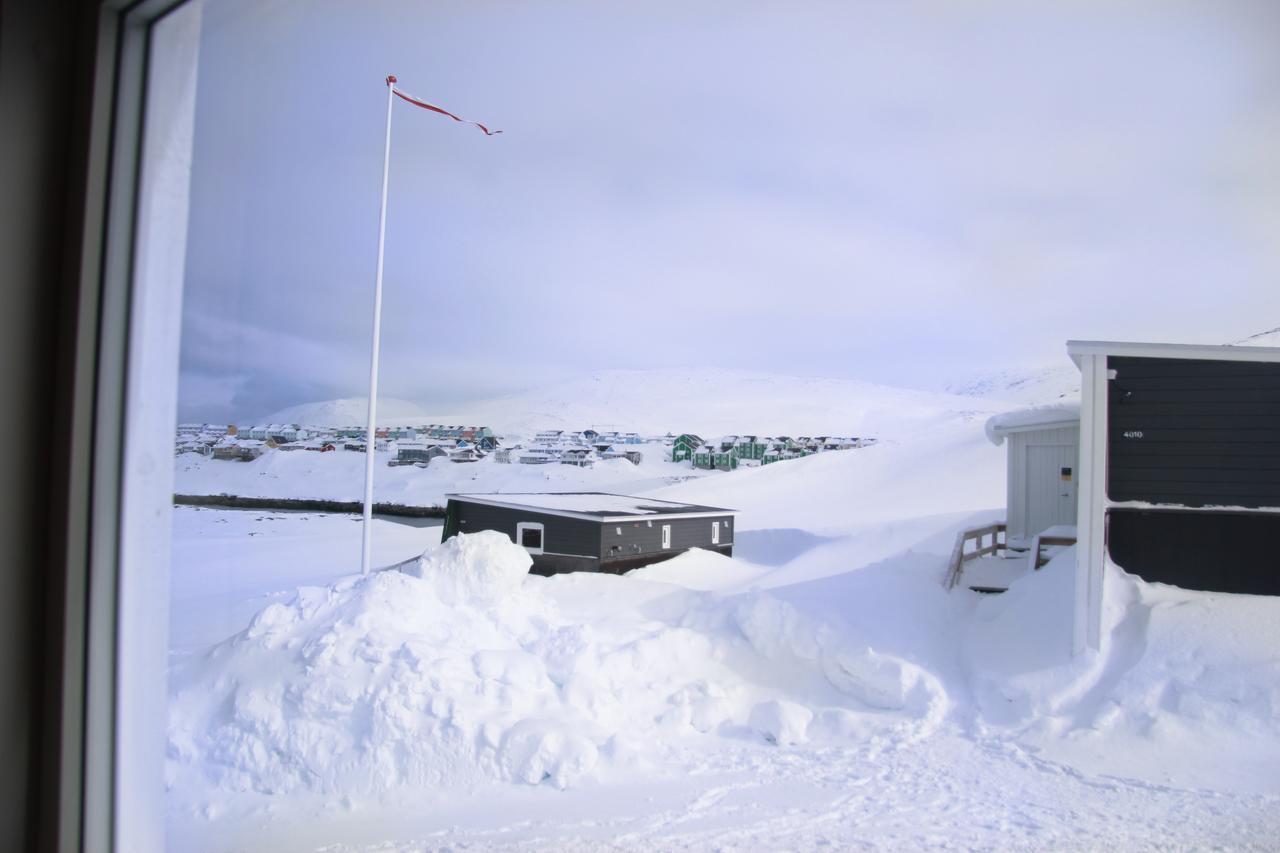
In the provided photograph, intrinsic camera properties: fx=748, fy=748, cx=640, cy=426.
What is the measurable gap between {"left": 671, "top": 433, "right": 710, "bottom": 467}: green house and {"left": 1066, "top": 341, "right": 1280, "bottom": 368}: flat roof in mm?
29428

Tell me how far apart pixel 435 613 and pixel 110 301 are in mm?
5075

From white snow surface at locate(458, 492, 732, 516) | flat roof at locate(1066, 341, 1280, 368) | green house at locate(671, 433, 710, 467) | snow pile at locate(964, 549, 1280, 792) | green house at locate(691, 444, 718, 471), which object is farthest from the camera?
green house at locate(671, 433, 710, 467)

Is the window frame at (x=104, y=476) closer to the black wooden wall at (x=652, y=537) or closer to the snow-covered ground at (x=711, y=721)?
the snow-covered ground at (x=711, y=721)

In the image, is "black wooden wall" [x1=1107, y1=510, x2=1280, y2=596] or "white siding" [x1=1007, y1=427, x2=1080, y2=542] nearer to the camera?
"black wooden wall" [x1=1107, y1=510, x2=1280, y2=596]

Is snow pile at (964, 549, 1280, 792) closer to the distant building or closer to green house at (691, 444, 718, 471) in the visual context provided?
green house at (691, 444, 718, 471)

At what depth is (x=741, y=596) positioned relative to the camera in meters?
7.73

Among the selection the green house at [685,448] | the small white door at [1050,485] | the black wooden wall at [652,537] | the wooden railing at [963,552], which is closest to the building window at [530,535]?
the black wooden wall at [652,537]

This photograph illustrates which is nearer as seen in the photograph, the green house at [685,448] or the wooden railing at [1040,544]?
the wooden railing at [1040,544]

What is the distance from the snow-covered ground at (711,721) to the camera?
13.0ft

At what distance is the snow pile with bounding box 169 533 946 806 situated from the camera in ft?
14.8

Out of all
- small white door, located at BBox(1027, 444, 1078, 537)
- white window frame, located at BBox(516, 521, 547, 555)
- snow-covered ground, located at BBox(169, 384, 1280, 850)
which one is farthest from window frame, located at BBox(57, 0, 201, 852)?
small white door, located at BBox(1027, 444, 1078, 537)

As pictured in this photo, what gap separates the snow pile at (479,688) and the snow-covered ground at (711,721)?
0.02m

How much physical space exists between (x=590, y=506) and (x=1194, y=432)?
9.40 meters

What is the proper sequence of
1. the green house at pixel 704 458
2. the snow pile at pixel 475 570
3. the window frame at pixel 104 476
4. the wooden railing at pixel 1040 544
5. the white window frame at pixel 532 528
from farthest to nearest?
the green house at pixel 704 458 → the white window frame at pixel 532 528 → the wooden railing at pixel 1040 544 → the snow pile at pixel 475 570 → the window frame at pixel 104 476
